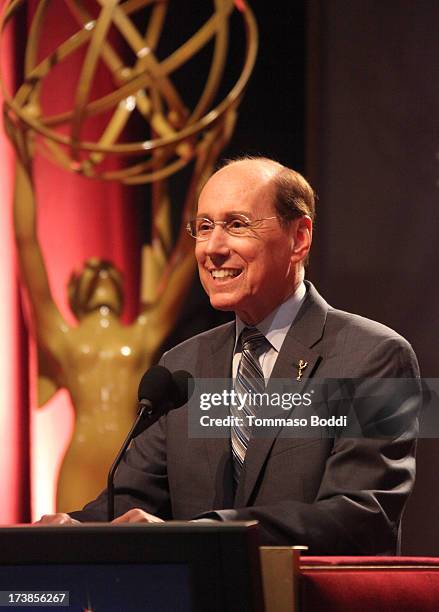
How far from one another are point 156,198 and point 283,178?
6.93ft

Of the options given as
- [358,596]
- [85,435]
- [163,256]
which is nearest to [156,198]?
[163,256]

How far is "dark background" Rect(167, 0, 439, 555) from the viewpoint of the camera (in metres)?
3.47

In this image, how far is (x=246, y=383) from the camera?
213 centimetres

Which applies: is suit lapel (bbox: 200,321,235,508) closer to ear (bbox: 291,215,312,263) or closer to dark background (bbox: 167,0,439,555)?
ear (bbox: 291,215,312,263)

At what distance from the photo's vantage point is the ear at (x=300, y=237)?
7.41 ft

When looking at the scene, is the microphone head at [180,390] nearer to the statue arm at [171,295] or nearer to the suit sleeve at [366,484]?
the suit sleeve at [366,484]

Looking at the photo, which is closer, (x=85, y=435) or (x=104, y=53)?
(x=85, y=435)

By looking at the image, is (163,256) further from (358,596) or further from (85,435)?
(358,596)

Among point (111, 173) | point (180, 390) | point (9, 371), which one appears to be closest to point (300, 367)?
point (180, 390)

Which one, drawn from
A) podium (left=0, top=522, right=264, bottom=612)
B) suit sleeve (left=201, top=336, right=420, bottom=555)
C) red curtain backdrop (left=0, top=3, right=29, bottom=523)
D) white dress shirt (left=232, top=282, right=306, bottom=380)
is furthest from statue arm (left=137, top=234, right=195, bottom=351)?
podium (left=0, top=522, right=264, bottom=612)

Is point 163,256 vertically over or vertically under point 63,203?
under

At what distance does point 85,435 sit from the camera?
3.96 metres

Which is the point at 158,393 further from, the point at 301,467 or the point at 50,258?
the point at 50,258

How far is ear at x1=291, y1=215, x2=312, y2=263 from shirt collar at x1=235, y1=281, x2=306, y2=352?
3.9 inches
